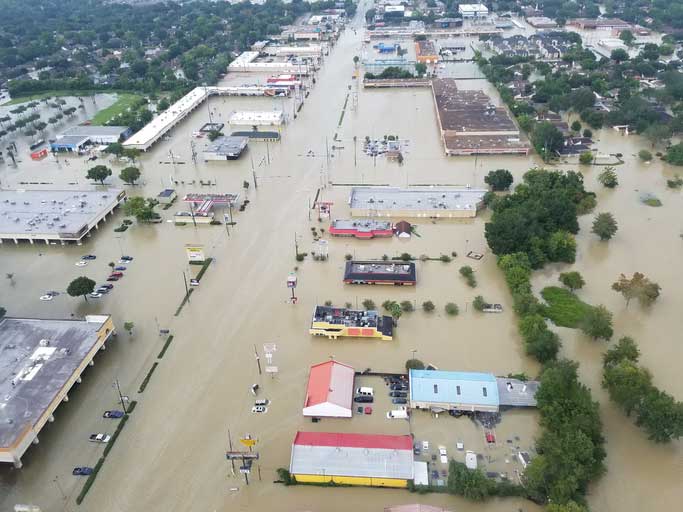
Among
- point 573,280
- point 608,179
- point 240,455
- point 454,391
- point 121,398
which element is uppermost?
point 573,280

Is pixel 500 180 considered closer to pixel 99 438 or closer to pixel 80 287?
pixel 80 287

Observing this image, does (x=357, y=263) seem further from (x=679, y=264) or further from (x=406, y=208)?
(x=679, y=264)

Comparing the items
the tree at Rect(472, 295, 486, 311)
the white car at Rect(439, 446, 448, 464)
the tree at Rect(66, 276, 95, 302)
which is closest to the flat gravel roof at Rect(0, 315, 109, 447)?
the tree at Rect(66, 276, 95, 302)

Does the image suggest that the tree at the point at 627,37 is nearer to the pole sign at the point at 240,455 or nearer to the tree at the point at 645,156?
the tree at the point at 645,156

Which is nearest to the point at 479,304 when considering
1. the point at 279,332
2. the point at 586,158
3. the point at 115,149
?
the point at 279,332

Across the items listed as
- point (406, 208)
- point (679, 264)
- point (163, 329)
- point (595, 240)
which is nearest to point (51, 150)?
point (163, 329)

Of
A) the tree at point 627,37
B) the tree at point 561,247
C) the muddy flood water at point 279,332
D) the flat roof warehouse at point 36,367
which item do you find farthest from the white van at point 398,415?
the tree at point 627,37
